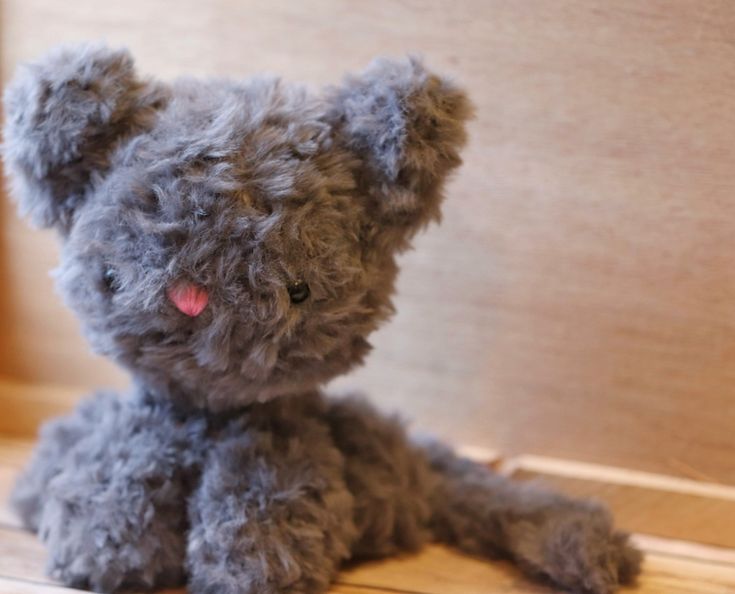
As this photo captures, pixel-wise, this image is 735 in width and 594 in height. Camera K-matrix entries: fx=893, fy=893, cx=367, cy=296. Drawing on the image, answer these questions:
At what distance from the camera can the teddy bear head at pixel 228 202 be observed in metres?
0.67

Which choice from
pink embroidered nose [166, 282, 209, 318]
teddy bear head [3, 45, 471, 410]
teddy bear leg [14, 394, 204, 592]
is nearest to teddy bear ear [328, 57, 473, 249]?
teddy bear head [3, 45, 471, 410]

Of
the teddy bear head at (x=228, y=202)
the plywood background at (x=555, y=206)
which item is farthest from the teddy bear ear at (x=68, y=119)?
the plywood background at (x=555, y=206)

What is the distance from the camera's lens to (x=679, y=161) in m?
0.87

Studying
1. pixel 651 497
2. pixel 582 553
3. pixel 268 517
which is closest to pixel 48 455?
pixel 268 517

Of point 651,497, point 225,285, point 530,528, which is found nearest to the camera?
point 225,285

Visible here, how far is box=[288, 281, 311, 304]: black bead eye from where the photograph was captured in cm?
69

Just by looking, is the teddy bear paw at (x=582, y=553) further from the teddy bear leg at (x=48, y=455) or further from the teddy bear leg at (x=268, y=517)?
the teddy bear leg at (x=48, y=455)

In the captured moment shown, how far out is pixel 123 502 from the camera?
0.73 meters

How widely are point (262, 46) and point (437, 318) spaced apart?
1.14 feet

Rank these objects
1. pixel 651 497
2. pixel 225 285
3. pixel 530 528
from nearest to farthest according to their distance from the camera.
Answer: pixel 225 285 → pixel 530 528 → pixel 651 497

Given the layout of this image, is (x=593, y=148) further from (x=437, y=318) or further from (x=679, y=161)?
(x=437, y=318)

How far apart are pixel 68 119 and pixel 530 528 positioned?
0.53 m

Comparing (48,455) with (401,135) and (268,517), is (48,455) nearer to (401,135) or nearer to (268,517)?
(268,517)

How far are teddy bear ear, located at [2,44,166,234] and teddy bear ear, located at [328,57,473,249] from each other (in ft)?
0.56
